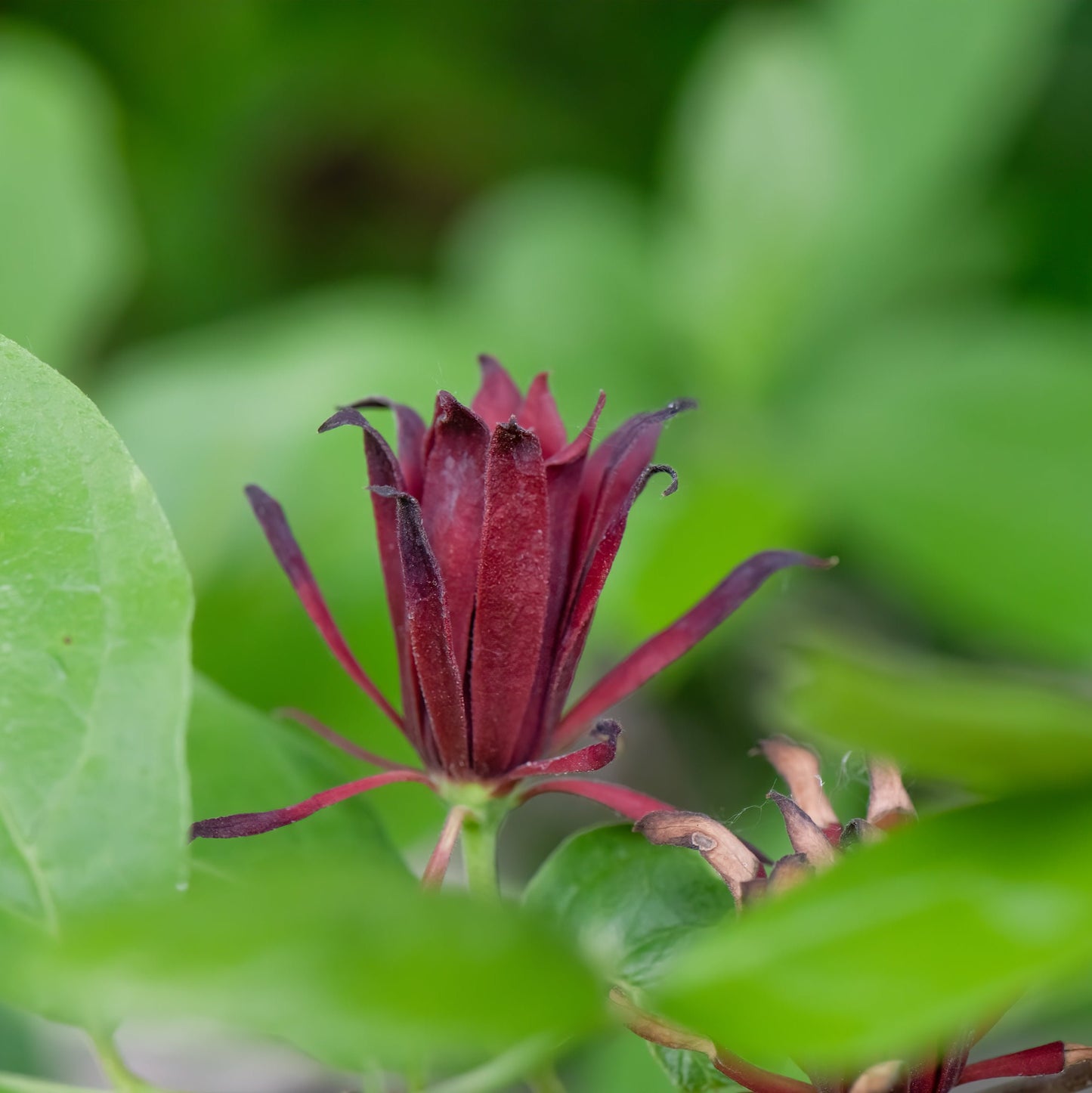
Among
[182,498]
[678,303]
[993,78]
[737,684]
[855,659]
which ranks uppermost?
[993,78]

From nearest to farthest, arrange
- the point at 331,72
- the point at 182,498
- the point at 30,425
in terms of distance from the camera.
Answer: the point at 30,425 → the point at 182,498 → the point at 331,72

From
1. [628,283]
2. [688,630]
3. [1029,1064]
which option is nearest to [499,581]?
[688,630]

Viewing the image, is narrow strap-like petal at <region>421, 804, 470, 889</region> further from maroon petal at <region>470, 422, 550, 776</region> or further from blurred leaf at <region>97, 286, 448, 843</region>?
blurred leaf at <region>97, 286, 448, 843</region>

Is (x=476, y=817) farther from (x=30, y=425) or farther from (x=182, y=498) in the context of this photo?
(x=182, y=498)

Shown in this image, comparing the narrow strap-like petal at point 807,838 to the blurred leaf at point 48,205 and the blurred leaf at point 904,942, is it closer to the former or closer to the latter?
the blurred leaf at point 904,942

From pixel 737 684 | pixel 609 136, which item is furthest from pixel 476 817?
pixel 609 136

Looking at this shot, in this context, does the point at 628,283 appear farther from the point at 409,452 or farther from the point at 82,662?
the point at 82,662

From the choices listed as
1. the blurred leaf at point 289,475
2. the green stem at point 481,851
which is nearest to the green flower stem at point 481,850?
the green stem at point 481,851
